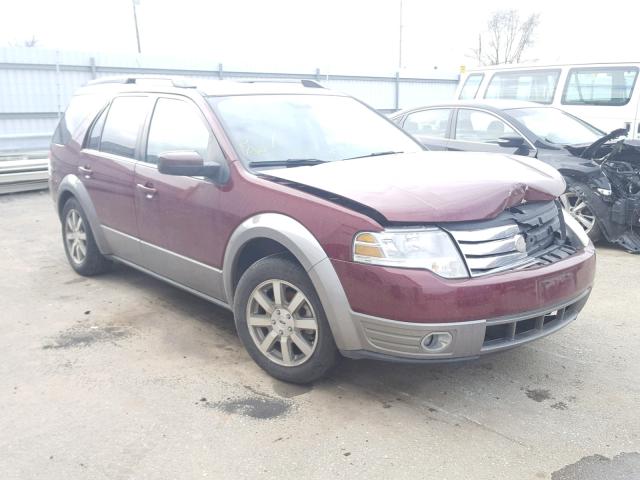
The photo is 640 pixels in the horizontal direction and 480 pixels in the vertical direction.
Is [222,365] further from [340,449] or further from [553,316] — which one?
[553,316]

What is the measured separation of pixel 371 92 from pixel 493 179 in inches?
636

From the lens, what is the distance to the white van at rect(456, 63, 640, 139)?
29.2 ft

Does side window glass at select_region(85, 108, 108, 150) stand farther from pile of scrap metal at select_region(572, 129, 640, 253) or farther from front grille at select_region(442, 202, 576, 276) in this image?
pile of scrap metal at select_region(572, 129, 640, 253)

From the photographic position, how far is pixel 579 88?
→ 9.27m

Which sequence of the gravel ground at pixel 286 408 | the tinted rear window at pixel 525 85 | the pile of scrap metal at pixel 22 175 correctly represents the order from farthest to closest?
the pile of scrap metal at pixel 22 175
the tinted rear window at pixel 525 85
the gravel ground at pixel 286 408

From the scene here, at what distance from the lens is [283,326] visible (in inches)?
140

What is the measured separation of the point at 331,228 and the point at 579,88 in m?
7.43

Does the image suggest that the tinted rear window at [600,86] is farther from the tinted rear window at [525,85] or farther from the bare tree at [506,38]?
the bare tree at [506,38]

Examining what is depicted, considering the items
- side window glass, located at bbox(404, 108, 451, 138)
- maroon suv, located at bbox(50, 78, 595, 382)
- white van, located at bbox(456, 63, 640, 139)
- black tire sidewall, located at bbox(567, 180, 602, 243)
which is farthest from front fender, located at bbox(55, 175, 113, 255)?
white van, located at bbox(456, 63, 640, 139)

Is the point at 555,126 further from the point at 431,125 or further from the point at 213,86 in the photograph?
the point at 213,86

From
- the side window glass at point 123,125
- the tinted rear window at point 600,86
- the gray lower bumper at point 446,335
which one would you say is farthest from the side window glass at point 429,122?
the gray lower bumper at point 446,335

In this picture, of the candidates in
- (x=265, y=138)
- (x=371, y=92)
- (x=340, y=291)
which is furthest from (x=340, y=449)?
(x=371, y=92)

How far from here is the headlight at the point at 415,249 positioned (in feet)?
10.1

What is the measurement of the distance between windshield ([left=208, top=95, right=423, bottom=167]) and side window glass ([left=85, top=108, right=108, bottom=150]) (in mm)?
1538
